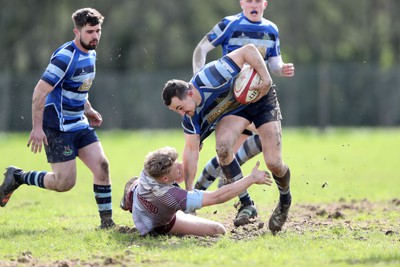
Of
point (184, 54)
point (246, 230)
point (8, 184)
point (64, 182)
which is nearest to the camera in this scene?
point (246, 230)

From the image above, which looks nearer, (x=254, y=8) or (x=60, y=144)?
(x=60, y=144)

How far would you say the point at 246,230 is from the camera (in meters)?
8.55

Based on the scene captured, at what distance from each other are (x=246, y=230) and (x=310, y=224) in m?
0.97

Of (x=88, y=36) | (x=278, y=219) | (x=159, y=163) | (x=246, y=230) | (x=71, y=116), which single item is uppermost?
(x=88, y=36)

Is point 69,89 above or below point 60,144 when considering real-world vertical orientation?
above

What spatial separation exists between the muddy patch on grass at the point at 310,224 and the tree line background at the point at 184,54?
778 inches

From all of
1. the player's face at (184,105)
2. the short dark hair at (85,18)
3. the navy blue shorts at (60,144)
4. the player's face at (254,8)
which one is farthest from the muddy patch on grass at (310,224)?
the player's face at (254,8)

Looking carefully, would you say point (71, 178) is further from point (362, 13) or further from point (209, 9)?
point (362, 13)

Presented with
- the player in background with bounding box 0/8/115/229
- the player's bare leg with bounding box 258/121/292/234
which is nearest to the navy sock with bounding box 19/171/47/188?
the player in background with bounding box 0/8/115/229

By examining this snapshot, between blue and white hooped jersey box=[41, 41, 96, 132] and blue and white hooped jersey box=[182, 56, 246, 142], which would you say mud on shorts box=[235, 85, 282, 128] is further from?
blue and white hooped jersey box=[41, 41, 96, 132]

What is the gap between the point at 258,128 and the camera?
861 centimetres

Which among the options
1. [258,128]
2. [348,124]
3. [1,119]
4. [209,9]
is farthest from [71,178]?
[209,9]

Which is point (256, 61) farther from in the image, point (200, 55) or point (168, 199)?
point (168, 199)

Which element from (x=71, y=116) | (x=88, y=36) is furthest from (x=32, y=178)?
(x=88, y=36)
